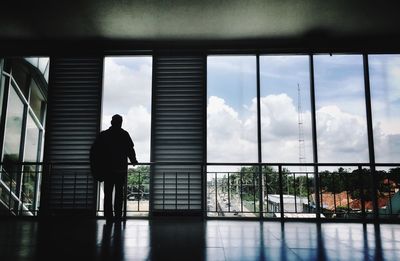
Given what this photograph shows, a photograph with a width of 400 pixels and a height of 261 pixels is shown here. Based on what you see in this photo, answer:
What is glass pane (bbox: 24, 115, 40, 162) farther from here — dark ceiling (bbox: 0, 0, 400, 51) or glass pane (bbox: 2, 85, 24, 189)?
dark ceiling (bbox: 0, 0, 400, 51)

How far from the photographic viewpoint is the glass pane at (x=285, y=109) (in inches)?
191

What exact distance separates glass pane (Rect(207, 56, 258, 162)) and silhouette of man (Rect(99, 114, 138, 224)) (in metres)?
1.50

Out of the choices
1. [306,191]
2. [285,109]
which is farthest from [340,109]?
[306,191]

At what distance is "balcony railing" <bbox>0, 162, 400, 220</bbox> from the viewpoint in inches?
175

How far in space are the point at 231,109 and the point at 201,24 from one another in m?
1.48

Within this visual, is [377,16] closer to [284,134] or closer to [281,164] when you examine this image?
[284,134]

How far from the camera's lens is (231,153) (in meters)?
4.87

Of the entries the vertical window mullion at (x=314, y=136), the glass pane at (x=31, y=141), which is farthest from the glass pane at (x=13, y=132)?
the vertical window mullion at (x=314, y=136)

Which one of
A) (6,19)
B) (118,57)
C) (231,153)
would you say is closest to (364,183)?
(231,153)

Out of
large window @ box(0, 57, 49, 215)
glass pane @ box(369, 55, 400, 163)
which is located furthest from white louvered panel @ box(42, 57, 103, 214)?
glass pane @ box(369, 55, 400, 163)

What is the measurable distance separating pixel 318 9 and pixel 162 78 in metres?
2.65

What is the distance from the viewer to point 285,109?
16.5 ft

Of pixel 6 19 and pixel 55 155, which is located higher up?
pixel 6 19

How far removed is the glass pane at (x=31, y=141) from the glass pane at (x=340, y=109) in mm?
5177
